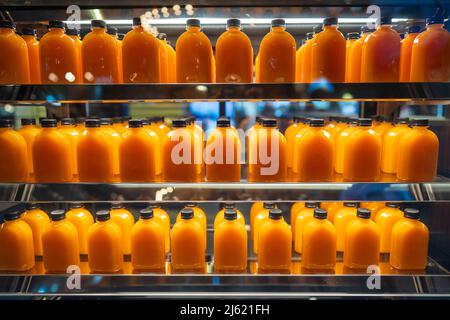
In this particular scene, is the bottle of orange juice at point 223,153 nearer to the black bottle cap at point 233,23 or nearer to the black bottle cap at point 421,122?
the black bottle cap at point 233,23

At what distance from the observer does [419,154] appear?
4.26 feet

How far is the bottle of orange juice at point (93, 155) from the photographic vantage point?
133 cm

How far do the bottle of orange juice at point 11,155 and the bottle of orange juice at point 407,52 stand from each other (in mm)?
1558

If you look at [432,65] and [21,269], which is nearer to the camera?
[432,65]

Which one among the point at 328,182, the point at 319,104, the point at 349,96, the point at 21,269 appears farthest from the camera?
the point at 319,104

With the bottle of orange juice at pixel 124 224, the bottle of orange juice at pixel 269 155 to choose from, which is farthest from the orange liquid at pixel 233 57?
the bottle of orange juice at pixel 124 224

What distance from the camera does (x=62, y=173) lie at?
4.39 ft

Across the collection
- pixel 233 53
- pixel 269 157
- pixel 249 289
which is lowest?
pixel 249 289

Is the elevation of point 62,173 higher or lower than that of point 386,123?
lower

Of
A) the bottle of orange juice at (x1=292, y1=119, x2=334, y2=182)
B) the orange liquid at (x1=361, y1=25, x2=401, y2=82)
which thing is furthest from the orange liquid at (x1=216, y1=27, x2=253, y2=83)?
the orange liquid at (x1=361, y1=25, x2=401, y2=82)

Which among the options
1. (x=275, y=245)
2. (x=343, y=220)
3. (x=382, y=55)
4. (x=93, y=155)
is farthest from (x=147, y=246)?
(x=382, y=55)

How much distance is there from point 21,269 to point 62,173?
459mm
